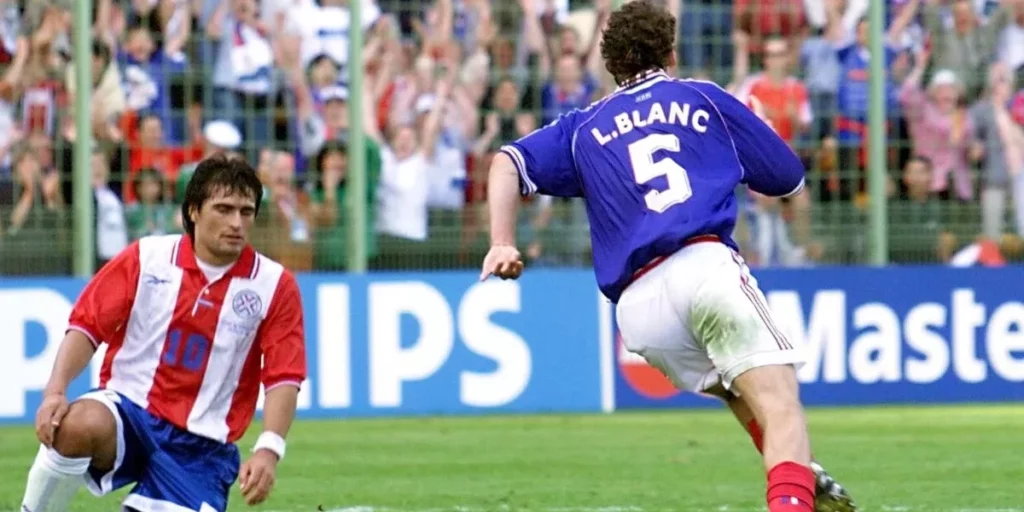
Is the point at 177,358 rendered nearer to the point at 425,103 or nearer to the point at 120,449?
the point at 120,449

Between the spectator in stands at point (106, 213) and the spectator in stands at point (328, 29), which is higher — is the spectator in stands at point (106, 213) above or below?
below

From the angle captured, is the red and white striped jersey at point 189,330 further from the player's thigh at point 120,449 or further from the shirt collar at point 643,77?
the shirt collar at point 643,77

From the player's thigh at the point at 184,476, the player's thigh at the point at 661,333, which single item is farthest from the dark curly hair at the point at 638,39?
the player's thigh at the point at 184,476

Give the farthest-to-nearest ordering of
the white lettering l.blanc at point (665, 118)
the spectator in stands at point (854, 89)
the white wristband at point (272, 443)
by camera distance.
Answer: the spectator in stands at point (854, 89) → the white lettering l.blanc at point (665, 118) → the white wristband at point (272, 443)

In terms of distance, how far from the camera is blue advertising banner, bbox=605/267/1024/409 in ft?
48.2

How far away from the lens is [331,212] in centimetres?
1441

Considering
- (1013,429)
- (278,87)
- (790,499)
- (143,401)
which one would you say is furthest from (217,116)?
(790,499)

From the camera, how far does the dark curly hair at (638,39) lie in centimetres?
656

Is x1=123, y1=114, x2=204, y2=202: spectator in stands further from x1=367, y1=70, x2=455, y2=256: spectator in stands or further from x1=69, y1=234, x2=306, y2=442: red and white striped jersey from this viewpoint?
x1=69, y1=234, x2=306, y2=442: red and white striped jersey

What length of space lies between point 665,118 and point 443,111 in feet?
26.6

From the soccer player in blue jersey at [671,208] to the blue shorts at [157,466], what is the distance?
123 centimetres

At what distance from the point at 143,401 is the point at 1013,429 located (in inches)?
292

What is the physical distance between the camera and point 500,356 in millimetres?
14211

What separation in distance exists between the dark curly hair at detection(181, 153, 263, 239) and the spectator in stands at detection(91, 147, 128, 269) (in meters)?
7.54
